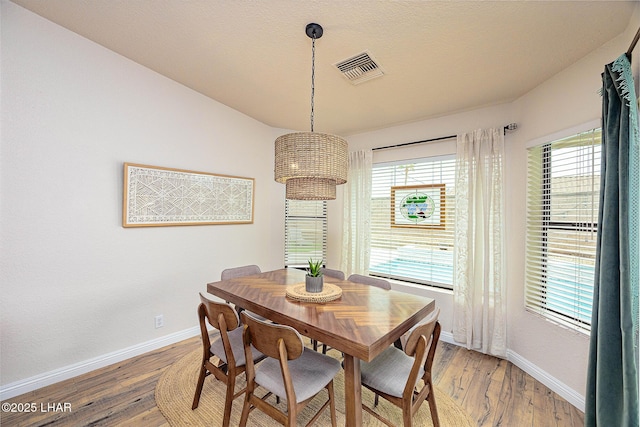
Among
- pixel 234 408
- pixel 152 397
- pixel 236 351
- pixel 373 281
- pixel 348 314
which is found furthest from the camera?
pixel 373 281

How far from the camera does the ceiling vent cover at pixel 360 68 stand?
208cm

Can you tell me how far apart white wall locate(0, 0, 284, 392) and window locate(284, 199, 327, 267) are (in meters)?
1.19

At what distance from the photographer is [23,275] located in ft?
6.41

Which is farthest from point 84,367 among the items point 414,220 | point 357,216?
point 414,220

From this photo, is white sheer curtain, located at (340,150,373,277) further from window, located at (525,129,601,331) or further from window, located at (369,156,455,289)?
window, located at (525,129,601,331)

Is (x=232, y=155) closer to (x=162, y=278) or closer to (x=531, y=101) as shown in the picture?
(x=162, y=278)

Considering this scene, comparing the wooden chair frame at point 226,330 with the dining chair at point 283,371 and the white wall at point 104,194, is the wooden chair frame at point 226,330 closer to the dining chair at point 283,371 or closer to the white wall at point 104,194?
the dining chair at point 283,371

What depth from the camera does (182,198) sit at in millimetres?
2822

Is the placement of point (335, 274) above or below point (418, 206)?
below

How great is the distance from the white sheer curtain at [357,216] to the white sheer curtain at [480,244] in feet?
3.60

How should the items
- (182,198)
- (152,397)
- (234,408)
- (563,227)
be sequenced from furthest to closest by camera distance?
(182,198) → (563,227) → (152,397) → (234,408)

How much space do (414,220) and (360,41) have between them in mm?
2097

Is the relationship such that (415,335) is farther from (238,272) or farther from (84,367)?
(84,367)

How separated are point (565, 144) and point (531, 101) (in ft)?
1.83
